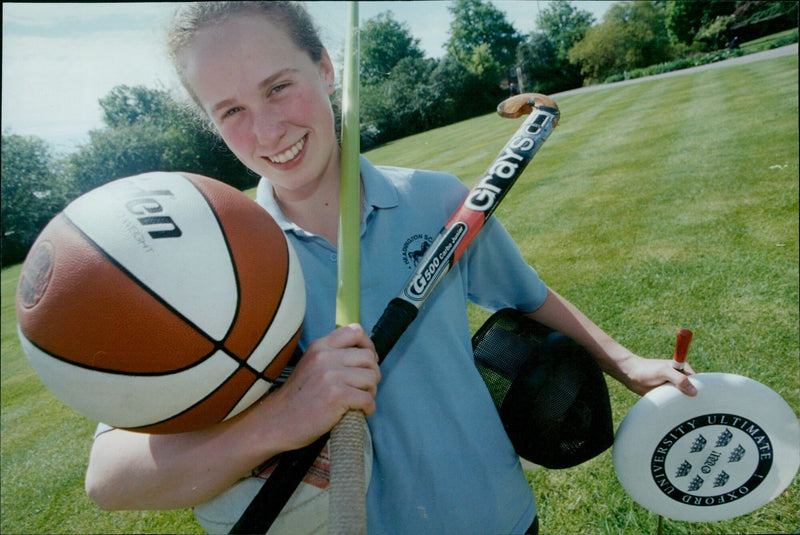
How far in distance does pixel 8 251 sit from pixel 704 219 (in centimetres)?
2836

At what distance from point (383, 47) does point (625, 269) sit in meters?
2.53

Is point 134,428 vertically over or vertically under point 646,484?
over

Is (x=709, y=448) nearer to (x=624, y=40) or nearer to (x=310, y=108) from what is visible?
(x=310, y=108)

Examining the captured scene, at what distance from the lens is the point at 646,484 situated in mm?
1365

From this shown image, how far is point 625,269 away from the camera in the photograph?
346 centimetres

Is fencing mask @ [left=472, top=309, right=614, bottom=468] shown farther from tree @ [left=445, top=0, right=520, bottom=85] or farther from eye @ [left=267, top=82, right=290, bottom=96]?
tree @ [left=445, top=0, right=520, bottom=85]

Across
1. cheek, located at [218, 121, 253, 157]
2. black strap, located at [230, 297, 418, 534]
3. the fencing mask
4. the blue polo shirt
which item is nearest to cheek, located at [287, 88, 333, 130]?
cheek, located at [218, 121, 253, 157]

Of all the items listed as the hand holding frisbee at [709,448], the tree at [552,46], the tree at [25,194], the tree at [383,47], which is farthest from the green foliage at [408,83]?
the tree at [25,194]

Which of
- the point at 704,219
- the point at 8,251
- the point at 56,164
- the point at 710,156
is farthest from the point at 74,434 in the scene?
the point at 8,251

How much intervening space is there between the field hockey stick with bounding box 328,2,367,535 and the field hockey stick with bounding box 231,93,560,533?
10cm

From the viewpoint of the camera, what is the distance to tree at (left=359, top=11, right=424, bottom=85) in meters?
1.78

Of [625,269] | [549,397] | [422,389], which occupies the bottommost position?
[625,269]

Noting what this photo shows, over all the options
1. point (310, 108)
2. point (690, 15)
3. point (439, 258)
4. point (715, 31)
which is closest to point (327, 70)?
point (310, 108)

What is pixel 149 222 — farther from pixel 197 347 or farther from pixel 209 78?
pixel 209 78
